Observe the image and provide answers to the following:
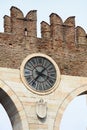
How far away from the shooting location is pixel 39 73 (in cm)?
2697

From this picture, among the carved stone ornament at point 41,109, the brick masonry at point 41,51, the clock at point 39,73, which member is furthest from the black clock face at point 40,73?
the carved stone ornament at point 41,109

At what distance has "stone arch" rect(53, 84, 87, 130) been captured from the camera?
2661cm

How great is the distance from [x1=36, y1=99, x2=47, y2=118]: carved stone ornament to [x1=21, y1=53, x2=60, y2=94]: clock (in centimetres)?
59

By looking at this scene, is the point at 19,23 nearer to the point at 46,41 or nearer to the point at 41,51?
the point at 46,41

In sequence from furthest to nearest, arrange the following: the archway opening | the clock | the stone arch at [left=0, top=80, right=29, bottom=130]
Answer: the clock → the archway opening → the stone arch at [left=0, top=80, right=29, bottom=130]

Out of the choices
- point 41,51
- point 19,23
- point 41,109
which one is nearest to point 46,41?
point 41,51

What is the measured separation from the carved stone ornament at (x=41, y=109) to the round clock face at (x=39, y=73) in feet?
2.26

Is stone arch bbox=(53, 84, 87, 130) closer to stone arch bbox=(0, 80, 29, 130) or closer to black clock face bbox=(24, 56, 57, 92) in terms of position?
black clock face bbox=(24, 56, 57, 92)

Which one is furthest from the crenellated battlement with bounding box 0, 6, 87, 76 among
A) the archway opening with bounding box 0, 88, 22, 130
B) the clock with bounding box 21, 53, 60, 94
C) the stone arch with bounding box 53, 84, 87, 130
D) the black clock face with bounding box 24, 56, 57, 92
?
the archway opening with bounding box 0, 88, 22, 130

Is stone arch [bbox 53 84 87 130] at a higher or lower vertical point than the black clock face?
lower

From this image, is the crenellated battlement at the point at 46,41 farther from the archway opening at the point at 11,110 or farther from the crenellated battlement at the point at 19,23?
the archway opening at the point at 11,110

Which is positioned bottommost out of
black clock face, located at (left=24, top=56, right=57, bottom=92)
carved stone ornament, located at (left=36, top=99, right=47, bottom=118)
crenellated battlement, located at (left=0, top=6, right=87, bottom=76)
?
carved stone ornament, located at (left=36, top=99, right=47, bottom=118)

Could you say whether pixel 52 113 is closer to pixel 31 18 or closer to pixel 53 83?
pixel 53 83

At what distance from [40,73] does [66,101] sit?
6.11 feet
